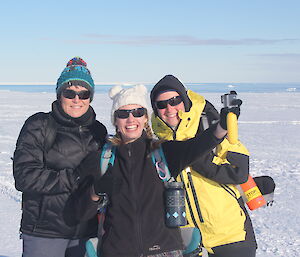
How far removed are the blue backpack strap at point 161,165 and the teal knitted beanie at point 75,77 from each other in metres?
0.76

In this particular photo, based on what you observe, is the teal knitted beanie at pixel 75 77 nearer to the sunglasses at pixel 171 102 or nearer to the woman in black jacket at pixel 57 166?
the woman in black jacket at pixel 57 166

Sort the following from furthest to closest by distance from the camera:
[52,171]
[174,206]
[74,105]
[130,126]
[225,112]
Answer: [74,105]
[52,171]
[130,126]
[174,206]
[225,112]

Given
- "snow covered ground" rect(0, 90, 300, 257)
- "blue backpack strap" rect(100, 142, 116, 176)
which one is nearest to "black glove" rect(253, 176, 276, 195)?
"blue backpack strap" rect(100, 142, 116, 176)

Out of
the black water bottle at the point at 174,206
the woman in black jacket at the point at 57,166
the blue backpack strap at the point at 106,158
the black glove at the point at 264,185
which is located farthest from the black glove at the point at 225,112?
the woman in black jacket at the point at 57,166

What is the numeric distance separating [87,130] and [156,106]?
51 cm

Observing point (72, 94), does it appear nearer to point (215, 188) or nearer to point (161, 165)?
point (161, 165)

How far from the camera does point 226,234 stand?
2613mm

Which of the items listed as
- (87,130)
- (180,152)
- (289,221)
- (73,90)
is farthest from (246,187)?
(289,221)

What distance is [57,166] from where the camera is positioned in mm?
2662

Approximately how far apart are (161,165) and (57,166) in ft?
2.40

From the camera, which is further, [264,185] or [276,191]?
[276,191]

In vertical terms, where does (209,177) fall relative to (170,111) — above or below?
below

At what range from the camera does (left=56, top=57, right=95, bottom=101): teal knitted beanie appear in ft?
9.14

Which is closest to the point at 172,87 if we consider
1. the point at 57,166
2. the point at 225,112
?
the point at 225,112
